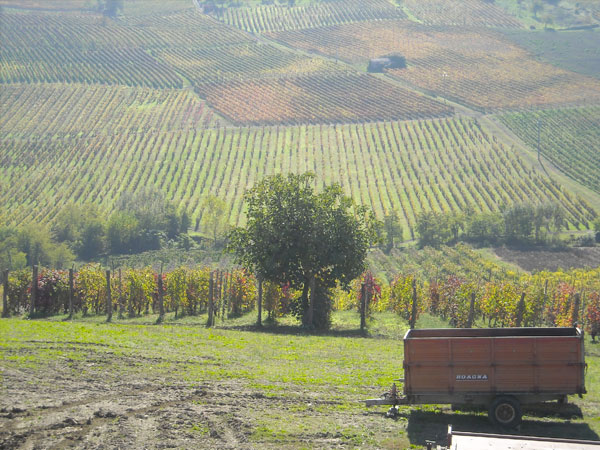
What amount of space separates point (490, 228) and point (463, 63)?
9239cm

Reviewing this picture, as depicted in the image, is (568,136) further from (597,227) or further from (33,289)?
(33,289)

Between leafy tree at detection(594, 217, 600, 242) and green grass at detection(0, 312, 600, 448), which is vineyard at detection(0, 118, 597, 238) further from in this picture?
green grass at detection(0, 312, 600, 448)

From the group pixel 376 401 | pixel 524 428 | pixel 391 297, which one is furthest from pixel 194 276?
pixel 524 428

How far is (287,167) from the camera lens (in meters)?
109

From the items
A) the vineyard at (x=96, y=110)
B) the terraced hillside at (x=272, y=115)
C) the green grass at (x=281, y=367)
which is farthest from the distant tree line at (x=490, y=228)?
the vineyard at (x=96, y=110)

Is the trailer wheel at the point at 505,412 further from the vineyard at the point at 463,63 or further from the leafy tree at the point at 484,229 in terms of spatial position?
the vineyard at the point at 463,63

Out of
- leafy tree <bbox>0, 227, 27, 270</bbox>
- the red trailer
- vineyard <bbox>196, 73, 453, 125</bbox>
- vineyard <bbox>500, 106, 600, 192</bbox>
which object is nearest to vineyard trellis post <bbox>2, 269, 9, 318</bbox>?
the red trailer

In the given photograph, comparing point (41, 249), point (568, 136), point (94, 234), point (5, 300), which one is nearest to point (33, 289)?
point (5, 300)

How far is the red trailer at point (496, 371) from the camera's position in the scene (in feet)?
56.0

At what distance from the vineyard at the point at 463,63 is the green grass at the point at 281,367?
117 metres

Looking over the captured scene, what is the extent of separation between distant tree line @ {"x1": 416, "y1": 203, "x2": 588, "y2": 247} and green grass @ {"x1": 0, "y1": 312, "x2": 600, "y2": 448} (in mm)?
49891

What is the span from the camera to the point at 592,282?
178ft

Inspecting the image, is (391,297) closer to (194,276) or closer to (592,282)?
(194,276)

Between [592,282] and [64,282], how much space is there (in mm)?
39248
